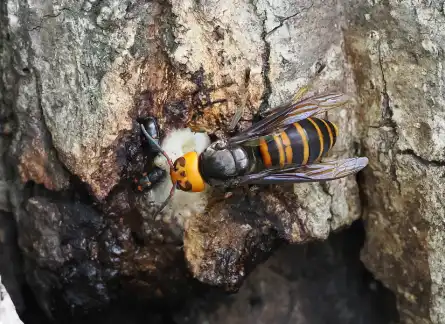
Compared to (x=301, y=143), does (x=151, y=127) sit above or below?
above

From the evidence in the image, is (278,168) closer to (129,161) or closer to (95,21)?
(129,161)

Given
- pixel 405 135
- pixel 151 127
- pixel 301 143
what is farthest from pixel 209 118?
pixel 405 135

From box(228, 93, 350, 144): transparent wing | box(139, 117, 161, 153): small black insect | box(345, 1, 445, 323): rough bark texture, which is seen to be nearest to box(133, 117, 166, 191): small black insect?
box(139, 117, 161, 153): small black insect

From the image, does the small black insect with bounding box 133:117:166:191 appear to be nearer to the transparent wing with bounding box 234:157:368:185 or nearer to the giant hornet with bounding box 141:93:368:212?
the giant hornet with bounding box 141:93:368:212

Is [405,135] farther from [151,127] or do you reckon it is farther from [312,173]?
[151,127]

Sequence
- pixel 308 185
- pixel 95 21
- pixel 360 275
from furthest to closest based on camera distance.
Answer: pixel 360 275
pixel 308 185
pixel 95 21

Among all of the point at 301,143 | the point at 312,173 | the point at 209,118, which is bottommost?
the point at 312,173

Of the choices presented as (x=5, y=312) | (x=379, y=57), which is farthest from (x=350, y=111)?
(x=5, y=312)
